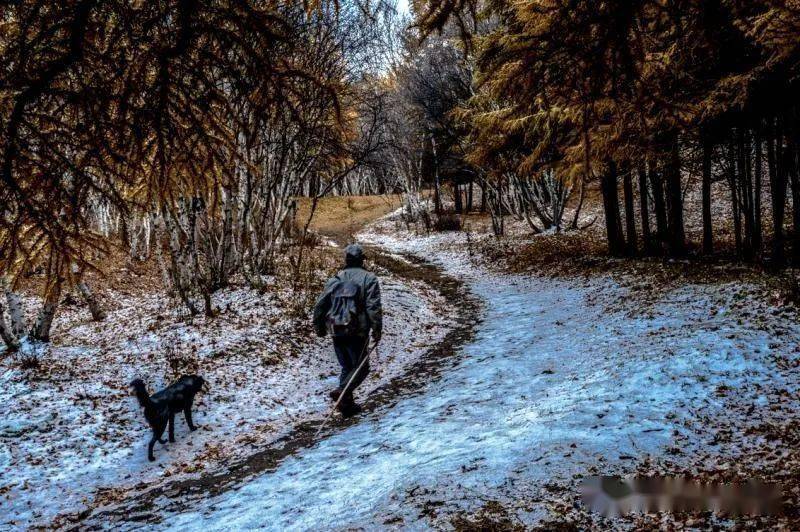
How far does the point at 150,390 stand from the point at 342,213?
40109 millimetres

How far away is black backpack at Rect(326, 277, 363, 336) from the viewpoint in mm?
6703

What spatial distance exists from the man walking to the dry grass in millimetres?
29516

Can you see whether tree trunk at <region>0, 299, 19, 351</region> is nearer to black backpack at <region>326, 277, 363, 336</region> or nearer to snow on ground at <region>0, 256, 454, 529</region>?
snow on ground at <region>0, 256, 454, 529</region>

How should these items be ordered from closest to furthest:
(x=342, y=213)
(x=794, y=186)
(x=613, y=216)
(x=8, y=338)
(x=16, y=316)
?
(x=8, y=338) < (x=16, y=316) < (x=794, y=186) < (x=613, y=216) < (x=342, y=213)

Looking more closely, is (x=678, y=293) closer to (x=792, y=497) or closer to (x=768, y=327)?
(x=768, y=327)

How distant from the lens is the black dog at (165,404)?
19.4ft

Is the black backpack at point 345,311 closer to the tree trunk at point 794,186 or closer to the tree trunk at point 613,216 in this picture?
the tree trunk at point 794,186

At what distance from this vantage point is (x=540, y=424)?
5.32 metres

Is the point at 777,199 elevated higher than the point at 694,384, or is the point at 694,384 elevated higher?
the point at 777,199

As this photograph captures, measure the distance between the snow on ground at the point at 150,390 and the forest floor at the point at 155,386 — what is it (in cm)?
2

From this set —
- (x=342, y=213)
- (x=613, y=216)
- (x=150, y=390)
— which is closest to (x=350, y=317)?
(x=150, y=390)

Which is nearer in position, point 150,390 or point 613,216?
point 150,390

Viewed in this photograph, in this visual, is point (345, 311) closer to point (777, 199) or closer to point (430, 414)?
point (430, 414)

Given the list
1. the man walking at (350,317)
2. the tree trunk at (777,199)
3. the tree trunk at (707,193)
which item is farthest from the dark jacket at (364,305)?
the tree trunk at (707,193)
